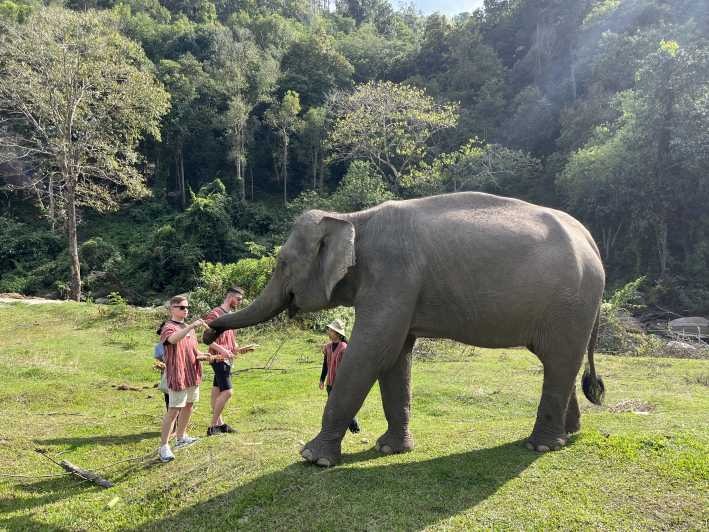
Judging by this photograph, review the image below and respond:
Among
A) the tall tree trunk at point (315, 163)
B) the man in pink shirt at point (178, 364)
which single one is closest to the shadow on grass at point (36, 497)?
the man in pink shirt at point (178, 364)

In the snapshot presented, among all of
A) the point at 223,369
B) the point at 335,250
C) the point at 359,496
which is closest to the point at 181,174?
the point at 223,369

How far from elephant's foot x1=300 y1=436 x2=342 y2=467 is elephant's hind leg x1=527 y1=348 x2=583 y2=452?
192cm

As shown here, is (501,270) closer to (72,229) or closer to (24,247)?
(72,229)

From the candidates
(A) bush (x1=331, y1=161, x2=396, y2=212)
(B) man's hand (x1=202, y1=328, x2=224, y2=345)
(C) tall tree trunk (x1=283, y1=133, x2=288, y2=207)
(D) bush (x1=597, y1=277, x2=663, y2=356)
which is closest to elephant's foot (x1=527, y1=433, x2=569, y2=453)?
(B) man's hand (x1=202, y1=328, x2=224, y2=345)

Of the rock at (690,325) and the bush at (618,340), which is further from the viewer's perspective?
the rock at (690,325)

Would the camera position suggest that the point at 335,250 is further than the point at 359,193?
No

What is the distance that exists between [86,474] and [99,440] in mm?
1674

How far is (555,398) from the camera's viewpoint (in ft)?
17.3

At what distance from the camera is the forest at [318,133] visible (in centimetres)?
2298

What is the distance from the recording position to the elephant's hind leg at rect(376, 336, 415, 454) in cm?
577

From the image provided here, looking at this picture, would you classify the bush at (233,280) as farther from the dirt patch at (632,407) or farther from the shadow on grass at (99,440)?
the dirt patch at (632,407)

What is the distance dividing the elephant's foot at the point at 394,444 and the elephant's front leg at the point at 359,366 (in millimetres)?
758

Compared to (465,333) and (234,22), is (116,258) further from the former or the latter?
(234,22)

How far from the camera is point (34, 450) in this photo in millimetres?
6684
